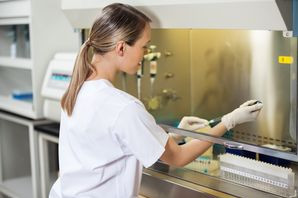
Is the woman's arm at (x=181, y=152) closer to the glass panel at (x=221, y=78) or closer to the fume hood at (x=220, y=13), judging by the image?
the glass panel at (x=221, y=78)

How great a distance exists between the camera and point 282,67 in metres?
1.65

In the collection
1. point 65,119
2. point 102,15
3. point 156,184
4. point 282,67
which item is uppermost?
point 102,15

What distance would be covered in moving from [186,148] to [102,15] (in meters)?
0.46

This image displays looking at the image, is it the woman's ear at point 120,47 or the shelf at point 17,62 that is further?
the shelf at point 17,62

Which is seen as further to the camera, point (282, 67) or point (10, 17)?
point (10, 17)

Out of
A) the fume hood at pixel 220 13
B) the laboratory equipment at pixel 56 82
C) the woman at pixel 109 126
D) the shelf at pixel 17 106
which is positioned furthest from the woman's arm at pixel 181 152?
the shelf at pixel 17 106

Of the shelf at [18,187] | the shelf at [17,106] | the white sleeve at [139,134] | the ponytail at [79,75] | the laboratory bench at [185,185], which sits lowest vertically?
the shelf at [18,187]

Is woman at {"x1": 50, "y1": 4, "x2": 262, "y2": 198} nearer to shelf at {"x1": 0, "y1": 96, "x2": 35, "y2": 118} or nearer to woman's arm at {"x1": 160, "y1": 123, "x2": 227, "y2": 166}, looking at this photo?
woman's arm at {"x1": 160, "y1": 123, "x2": 227, "y2": 166}

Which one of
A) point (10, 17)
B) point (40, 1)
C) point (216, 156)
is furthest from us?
point (10, 17)

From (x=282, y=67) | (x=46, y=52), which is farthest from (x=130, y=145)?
(x=46, y=52)

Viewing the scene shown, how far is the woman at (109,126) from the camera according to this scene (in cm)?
123

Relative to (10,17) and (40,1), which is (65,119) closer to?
(40,1)

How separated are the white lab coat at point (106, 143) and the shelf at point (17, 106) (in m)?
1.19

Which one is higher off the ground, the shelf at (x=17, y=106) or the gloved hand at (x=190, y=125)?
the gloved hand at (x=190, y=125)
